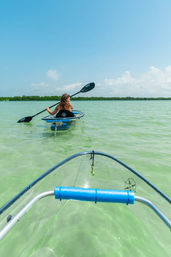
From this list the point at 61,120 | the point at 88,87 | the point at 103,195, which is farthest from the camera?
the point at 88,87

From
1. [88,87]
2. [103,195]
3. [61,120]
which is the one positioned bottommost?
[103,195]

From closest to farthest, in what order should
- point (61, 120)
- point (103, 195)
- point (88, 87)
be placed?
point (103, 195) < point (61, 120) < point (88, 87)

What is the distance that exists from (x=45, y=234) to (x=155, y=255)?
145 centimetres

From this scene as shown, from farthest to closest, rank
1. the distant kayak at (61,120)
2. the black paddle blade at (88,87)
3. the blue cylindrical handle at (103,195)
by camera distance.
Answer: the black paddle blade at (88,87) < the distant kayak at (61,120) < the blue cylindrical handle at (103,195)

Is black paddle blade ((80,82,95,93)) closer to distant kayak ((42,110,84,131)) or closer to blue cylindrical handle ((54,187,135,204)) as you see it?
distant kayak ((42,110,84,131))

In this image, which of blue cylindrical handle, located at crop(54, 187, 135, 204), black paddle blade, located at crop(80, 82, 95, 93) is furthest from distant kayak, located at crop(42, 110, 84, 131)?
blue cylindrical handle, located at crop(54, 187, 135, 204)

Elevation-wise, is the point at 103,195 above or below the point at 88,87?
below

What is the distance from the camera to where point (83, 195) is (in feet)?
5.16

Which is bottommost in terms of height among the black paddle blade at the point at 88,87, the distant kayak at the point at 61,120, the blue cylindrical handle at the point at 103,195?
the blue cylindrical handle at the point at 103,195

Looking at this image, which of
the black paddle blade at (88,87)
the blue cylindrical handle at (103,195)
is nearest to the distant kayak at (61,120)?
the black paddle blade at (88,87)

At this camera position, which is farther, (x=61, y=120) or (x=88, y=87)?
(x=88, y=87)

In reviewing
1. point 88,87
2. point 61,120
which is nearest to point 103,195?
point 61,120

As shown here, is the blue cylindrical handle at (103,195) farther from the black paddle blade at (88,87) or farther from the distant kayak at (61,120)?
the black paddle blade at (88,87)

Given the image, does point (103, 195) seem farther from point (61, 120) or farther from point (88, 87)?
point (88, 87)
